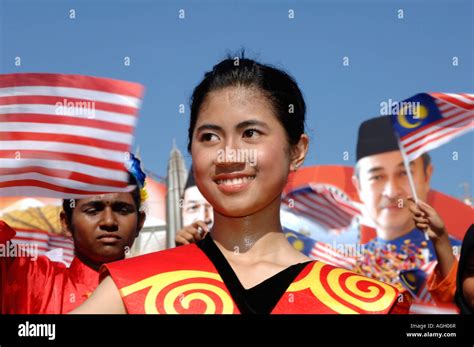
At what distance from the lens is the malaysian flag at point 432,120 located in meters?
7.68

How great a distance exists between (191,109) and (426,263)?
5.83 metres

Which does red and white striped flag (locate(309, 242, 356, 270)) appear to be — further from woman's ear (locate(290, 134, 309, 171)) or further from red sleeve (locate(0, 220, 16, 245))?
woman's ear (locate(290, 134, 309, 171))

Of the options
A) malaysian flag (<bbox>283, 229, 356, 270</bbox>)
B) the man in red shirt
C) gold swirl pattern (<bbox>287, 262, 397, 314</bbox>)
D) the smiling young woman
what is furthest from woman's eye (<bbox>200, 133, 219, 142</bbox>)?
malaysian flag (<bbox>283, 229, 356, 270</bbox>)

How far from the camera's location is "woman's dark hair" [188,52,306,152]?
2.74m

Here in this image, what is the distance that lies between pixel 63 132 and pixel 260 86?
3.15m

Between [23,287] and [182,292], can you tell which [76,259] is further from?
[182,292]

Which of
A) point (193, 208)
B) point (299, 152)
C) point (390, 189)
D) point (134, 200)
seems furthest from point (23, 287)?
point (390, 189)

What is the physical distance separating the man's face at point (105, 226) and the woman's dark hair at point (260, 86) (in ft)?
5.03

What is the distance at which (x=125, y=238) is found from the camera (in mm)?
4262

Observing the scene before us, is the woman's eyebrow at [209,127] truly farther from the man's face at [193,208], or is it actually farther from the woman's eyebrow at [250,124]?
the man's face at [193,208]

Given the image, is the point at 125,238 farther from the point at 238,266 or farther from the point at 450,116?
the point at 450,116

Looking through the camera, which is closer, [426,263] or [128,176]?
[128,176]

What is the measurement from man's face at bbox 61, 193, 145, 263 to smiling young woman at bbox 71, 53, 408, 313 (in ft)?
4.92
